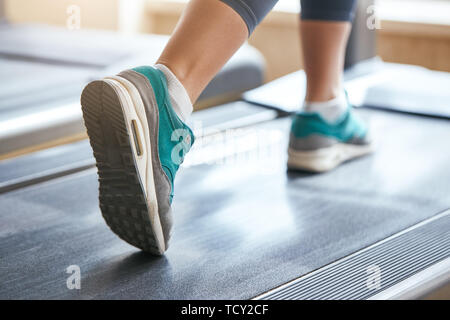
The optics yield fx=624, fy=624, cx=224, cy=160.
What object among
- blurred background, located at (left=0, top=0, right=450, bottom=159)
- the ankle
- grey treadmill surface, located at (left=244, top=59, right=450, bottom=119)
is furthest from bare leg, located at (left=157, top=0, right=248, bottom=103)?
grey treadmill surface, located at (left=244, top=59, right=450, bottom=119)

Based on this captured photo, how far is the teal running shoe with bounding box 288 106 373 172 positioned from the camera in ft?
4.96

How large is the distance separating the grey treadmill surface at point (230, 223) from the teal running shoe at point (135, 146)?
0.09 meters

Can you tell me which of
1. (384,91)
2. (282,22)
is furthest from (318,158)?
(282,22)

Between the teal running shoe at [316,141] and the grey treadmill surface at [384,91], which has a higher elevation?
the teal running shoe at [316,141]

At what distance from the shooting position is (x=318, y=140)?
151cm

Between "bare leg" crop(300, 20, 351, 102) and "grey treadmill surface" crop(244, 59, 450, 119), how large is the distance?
55cm

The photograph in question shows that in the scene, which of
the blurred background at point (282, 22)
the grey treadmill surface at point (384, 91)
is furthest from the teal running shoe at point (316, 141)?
the blurred background at point (282, 22)

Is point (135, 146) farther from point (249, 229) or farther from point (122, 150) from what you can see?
point (249, 229)

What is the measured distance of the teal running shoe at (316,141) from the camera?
1.51 metres

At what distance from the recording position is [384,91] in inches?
89.7

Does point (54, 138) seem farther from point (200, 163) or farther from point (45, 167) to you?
point (200, 163)

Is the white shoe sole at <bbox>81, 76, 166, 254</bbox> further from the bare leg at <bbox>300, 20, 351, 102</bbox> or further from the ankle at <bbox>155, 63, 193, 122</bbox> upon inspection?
the bare leg at <bbox>300, 20, 351, 102</bbox>

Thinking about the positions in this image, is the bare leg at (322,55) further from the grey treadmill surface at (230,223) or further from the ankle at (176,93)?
the ankle at (176,93)
